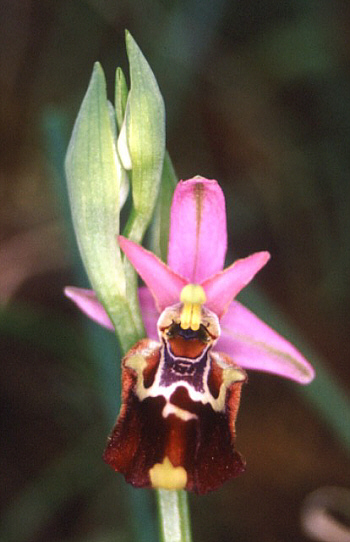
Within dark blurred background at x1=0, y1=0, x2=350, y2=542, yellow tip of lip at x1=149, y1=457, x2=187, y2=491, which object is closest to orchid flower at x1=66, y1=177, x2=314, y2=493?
yellow tip of lip at x1=149, y1=457, x2=187, y2=491

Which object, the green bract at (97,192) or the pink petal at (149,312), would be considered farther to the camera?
the pink petal at (149,312)

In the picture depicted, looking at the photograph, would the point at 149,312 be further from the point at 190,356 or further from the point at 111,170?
the point at 111,170

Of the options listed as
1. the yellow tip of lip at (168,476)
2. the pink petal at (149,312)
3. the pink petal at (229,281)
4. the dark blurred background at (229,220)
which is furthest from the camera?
the dark blurred background at (229,220)

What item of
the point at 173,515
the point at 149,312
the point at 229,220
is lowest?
the point at 173,515

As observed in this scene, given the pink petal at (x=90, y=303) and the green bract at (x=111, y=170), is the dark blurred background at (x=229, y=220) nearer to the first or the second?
the pink petal at (x=90, y=303)

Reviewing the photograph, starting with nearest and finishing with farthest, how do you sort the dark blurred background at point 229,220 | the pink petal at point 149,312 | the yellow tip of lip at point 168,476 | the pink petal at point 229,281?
the yellow tip of lip at point 168,476
the pink petal at point 229,281
the pink petal at point 149,312
the dark blurred background at point 229,220

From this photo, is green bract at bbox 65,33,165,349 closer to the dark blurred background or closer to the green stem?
the green stem

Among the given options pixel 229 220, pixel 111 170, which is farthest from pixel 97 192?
pixel 229 220

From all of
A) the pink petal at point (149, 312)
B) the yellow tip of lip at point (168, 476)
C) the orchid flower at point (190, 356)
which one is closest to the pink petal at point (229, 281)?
the orchid flower at point (190, 356)
